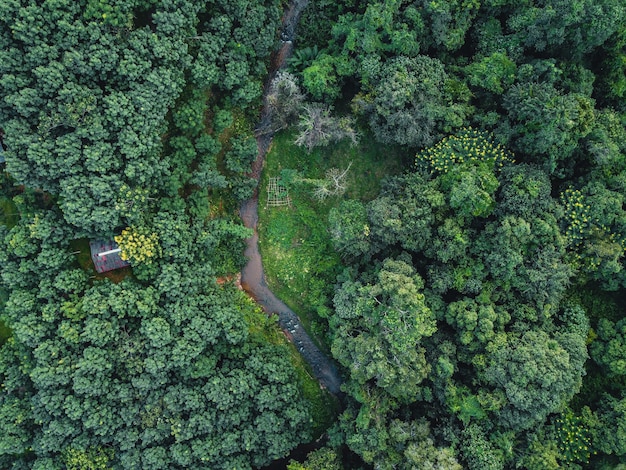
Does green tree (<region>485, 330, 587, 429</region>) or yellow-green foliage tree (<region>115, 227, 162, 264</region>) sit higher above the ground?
green tree (<region>485, 330, 587, 429</region>)

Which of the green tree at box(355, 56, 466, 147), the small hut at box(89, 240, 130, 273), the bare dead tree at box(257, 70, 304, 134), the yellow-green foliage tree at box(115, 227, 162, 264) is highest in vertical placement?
the green tree at box(355, 56, 466, 147)

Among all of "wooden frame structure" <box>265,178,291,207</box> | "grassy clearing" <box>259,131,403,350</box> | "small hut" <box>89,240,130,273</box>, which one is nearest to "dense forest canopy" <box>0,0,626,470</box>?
"small hut" <box>89,240,130,273</box>

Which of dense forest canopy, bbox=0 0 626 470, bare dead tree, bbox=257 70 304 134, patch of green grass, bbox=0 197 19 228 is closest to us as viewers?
dense forest canopy, bbox=0 0 626 470

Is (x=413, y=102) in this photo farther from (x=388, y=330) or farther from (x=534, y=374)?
(x=534, y=374)

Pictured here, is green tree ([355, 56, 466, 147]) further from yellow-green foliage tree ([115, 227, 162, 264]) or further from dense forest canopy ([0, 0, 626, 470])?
yellow-green foliage tree ([115, 227, 162, 264])

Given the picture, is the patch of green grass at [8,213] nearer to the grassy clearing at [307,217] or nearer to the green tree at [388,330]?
the grassy clearing at [307,217]

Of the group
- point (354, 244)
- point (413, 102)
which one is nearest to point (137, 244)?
point (354, 244)

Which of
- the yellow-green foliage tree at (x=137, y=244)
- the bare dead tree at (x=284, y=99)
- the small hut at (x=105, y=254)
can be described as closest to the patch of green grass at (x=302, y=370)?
the yellow-green foliage tree at (x=137, y=244)
